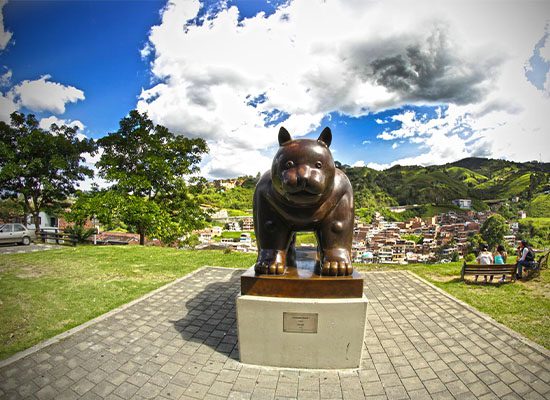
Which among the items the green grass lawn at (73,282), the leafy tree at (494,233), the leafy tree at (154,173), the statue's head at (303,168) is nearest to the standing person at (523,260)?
the statue's head at (303,168)

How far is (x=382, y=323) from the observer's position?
445 centimetres

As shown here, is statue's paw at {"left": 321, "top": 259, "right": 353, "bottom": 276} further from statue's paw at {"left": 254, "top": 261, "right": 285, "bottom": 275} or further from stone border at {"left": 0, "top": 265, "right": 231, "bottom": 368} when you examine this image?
stone border at {"left": 0, "top": 265, "right": 231, "bottom": 368}

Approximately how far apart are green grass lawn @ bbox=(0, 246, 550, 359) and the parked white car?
411cm

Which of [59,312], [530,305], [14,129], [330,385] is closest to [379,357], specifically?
[330,385]

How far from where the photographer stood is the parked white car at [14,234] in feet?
42.8

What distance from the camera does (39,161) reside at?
575 inches

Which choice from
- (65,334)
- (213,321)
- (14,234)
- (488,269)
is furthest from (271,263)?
(14,234)

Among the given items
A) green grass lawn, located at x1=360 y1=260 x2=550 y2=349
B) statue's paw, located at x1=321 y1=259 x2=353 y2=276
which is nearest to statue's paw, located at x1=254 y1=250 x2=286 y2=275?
statue's paw, located at x1=321 y1=259 x2=353 y2=276

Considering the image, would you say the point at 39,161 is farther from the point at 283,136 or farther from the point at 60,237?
the point at 283,136

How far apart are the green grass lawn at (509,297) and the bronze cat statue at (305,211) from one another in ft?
10.5

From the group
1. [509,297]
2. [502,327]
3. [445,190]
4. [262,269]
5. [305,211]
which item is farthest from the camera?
[445,190]

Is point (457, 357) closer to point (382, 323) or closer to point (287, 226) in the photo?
point (382, 323)

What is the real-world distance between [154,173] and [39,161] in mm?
6358

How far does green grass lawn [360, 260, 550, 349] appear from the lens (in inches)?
171
